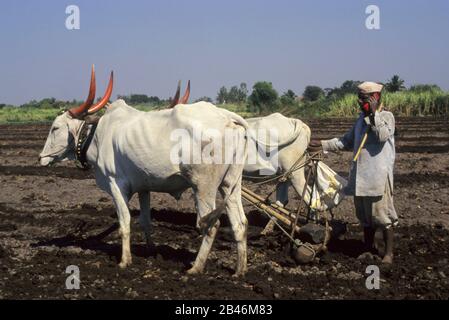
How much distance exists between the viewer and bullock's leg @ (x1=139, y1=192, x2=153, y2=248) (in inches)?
295

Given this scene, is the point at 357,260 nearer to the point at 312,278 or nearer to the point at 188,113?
the point at 312,278

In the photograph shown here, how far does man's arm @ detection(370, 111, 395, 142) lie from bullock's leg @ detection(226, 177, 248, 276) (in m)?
1.58

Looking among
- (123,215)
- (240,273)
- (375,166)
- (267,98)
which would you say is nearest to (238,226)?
(240,273)

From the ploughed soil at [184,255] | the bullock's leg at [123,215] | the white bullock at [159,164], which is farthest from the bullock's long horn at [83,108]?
the ploughed soil at [184,255]

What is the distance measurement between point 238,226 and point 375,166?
5.47 ft

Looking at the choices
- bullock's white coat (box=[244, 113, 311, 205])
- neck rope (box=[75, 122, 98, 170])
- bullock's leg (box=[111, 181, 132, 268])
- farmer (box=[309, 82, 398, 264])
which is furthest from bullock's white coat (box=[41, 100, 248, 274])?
bullock's white coat (box=[244, 113, 311, 205])

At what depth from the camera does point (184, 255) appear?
7.58m

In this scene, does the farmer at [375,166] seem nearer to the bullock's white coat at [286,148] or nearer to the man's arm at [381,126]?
the man's arm at [381,126]

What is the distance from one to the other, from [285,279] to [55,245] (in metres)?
3.25

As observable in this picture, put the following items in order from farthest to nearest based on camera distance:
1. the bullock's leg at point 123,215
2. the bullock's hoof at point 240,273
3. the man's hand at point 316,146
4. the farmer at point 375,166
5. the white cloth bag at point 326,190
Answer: the white cloth bag at point 326,190, the man's hand at point 316,146, the bullock's leg at point 123,215, the farmer at point 375,166, the bullock's hoof at point 240,273

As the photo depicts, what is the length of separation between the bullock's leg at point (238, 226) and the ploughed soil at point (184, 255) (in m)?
0.17

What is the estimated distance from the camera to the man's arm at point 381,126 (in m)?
6.78

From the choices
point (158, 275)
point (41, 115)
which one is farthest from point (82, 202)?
point (41, 115)

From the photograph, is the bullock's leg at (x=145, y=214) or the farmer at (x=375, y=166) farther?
the bullock's leg at (x=145, y=214)
